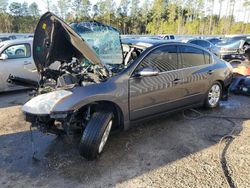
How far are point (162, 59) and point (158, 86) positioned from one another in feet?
1.71

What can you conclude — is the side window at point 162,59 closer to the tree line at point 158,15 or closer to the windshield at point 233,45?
the windshield at point 233,45

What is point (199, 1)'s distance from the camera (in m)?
53.4

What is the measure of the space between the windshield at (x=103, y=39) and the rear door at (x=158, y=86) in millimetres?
632

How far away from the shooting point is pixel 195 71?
200 inches

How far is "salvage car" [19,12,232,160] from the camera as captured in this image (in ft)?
11.6

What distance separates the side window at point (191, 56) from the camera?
195 inches

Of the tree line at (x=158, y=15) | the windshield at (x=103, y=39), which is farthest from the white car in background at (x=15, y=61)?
the tree line at (x=158, y=15)

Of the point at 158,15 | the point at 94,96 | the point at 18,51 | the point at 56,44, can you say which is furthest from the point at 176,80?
the point at 158,15

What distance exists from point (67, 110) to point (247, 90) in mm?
5429

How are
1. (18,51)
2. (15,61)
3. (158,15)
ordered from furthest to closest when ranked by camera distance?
(158,15) < (18,51) < (15,61)

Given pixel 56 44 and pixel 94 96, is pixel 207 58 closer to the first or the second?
pixel 94 96

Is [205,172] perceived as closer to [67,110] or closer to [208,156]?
[208,156]

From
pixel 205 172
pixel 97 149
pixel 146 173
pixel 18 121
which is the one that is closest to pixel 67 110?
pixel 97 149

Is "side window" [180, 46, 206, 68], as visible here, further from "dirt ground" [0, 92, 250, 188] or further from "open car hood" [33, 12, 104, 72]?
"open car hood" [33, 12, 104, 72]
